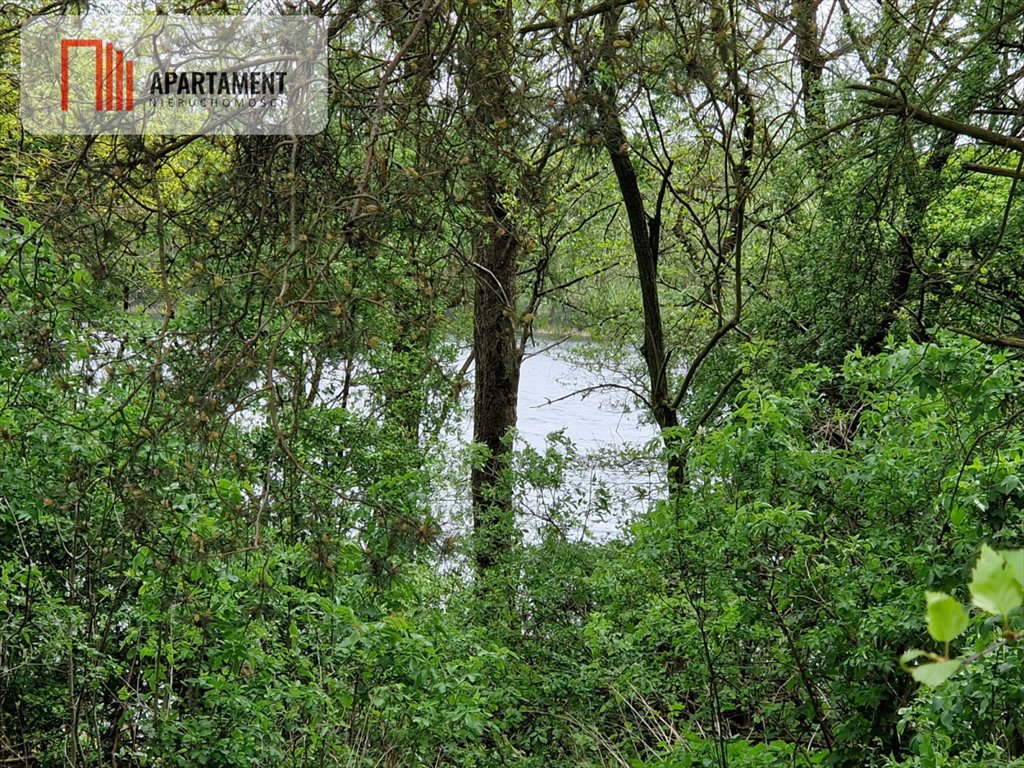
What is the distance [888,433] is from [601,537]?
10.5 ft

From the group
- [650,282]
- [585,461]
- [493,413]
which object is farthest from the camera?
[493,413]

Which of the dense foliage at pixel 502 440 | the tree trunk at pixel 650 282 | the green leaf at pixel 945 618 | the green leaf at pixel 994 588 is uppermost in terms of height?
the tree trunk at pixel 650 282

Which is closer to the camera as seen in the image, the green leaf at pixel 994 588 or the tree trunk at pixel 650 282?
the green leaf at pixel 994 588

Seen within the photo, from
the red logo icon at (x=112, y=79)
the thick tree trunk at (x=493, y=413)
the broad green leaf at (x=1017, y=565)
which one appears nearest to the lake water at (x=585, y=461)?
the thick tree trunk at (x=493, y=413)

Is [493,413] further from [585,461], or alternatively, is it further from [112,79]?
[112,79]

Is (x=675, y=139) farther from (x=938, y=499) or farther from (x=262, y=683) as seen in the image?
(x=262, y=683)

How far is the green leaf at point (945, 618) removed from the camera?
526 millimetres

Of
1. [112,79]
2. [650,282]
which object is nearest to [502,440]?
[650,282]

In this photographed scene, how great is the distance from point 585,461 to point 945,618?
7.51 meters

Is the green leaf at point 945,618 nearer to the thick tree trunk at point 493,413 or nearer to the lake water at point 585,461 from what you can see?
the lake water at point 585,461

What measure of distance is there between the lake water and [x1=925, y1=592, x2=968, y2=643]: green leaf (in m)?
4.43

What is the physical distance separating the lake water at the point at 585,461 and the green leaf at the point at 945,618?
14.5 feet

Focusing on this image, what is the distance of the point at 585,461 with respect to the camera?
26.3 feet

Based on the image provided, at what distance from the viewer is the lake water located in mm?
6707
